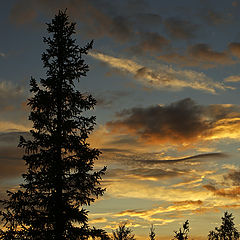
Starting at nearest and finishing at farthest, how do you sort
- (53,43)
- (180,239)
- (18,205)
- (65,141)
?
(18,205) → (65,141) → (53,43) → (180,239)

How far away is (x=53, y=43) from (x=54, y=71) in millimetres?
1945

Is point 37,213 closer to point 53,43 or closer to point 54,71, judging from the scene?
point 54,71

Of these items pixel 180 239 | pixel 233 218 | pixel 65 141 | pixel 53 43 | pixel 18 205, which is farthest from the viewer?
pixel 233 218

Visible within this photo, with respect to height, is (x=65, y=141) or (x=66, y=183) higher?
(x=65, y=141)

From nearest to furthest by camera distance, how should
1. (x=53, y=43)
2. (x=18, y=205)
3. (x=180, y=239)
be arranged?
(x=18, y=205) → (x=53, y=43) → (x=180, y=239)

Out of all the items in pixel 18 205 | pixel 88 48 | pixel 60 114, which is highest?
pixel 88 48

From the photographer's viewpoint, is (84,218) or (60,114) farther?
(60,114)

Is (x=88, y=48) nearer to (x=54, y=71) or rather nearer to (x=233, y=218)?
(x=54, y=71)

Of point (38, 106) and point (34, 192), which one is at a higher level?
point (38, 106)

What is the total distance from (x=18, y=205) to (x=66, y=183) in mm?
2873

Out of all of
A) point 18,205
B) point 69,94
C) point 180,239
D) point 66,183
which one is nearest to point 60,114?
point 69,94

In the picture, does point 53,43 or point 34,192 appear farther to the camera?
point 53,43

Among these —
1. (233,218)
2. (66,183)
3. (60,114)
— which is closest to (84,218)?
(66,183)

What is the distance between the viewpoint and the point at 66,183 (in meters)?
20.5
